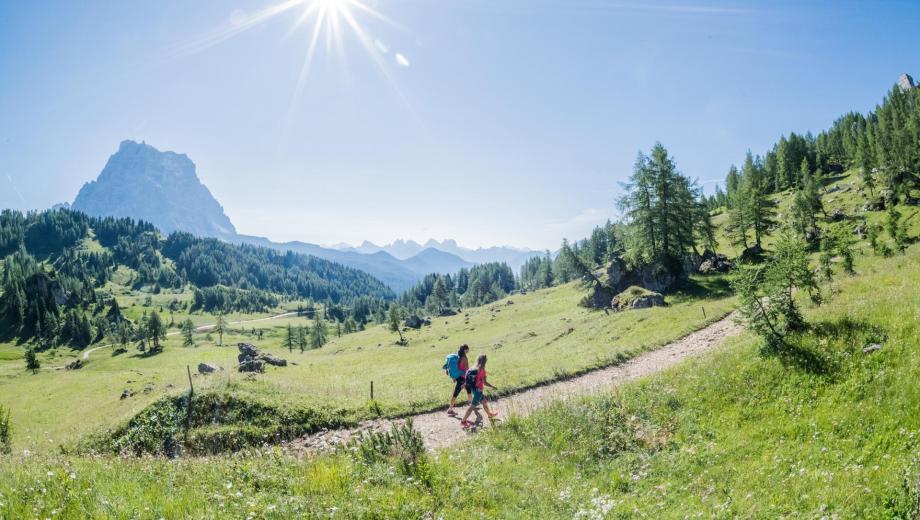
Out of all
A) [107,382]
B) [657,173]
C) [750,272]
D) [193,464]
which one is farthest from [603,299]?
[107,382]

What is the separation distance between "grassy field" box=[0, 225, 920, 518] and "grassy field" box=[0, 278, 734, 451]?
32.8ft

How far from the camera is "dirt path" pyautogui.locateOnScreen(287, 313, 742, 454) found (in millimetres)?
17464

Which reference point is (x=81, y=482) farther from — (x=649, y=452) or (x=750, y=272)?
(x=750, y=272)

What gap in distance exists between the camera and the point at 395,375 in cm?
3919

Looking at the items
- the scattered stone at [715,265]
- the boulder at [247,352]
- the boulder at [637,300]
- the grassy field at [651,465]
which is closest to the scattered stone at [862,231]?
the scattered stone at [715,265]

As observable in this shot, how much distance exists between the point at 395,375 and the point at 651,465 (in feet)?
101

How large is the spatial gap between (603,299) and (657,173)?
18282 mm

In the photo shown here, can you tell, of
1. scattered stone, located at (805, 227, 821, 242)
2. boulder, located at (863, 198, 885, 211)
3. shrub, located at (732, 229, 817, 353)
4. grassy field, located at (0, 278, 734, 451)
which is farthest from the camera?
boulder, located at (863, 198, 885, 211)

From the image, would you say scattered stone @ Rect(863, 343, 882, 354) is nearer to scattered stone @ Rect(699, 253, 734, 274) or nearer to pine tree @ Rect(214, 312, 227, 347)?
scattered stone @ Rect(699, 253, 734, 274)

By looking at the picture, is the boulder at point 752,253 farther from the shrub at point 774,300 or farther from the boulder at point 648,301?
the shrub at point 774,300

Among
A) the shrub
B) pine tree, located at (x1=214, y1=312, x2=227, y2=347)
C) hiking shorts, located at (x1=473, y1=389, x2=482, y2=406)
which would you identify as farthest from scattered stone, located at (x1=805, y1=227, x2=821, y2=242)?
pine tree, located at (x1=214, y1=312, x2=227, y2=347)

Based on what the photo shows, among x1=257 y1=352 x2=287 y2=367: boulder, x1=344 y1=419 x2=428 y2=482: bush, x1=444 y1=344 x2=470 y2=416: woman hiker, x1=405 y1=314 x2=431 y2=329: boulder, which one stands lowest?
x1=405 y1=314 x2=431 y2=329: boulder

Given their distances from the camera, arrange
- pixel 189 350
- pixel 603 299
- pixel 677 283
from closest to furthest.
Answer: pixel 677 283, pixel 603 299, pixel 189 350

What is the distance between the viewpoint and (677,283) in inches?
1996
